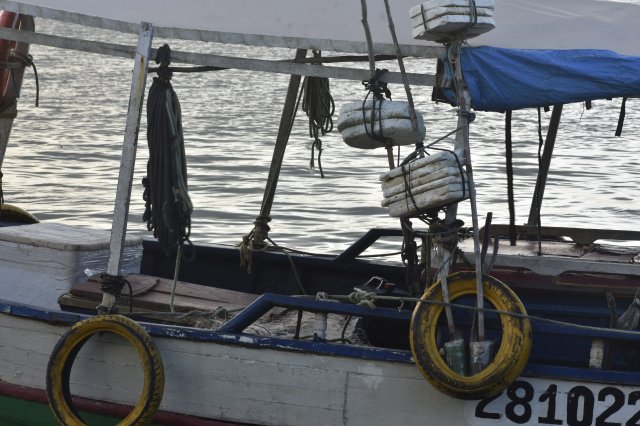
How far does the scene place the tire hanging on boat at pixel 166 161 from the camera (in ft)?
21.6

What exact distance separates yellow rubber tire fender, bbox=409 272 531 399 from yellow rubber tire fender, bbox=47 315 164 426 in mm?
1405

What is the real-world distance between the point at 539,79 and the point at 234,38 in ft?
5.53

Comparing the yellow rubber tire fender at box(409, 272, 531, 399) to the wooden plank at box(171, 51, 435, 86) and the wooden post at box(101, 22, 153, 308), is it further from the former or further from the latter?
the wooden post at box(101, 22, 153, 308)

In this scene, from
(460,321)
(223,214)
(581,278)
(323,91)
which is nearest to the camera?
(460,321)

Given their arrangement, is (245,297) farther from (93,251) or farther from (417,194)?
(417,194)

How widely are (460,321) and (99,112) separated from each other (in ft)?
55.5

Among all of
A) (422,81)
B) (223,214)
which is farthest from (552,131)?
(223,214)

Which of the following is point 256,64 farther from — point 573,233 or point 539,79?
point 573,233

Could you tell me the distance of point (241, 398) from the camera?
6473 mm

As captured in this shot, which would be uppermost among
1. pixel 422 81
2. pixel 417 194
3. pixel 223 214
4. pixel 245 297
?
pixel 422 81

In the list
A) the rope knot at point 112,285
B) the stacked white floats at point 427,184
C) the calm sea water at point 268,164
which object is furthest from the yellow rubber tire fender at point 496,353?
the calm sea water at point 268,164

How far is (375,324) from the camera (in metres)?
7.20

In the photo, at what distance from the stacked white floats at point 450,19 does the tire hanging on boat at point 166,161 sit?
1.41 m

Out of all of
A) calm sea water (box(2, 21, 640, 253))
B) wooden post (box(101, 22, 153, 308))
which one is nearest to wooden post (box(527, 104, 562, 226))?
wooden post (box(101, 22, 153, 308))
